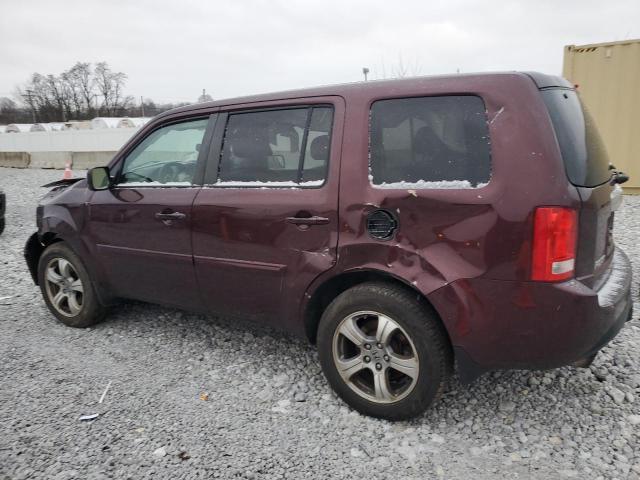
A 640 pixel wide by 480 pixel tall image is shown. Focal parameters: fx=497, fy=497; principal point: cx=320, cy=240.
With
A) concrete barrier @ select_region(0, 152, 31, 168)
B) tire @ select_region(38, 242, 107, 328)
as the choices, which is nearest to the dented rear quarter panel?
tire @ select_region(38, 242, 107, 328)

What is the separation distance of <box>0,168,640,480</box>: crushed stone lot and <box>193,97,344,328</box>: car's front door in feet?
1.71

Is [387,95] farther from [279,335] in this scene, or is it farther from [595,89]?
[595,89]

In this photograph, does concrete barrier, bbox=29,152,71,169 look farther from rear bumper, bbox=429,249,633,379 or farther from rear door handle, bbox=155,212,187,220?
rear bumper, bbox=429,249,633,379

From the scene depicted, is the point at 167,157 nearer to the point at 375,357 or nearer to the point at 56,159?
the point at 375,357

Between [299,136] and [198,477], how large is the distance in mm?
1851

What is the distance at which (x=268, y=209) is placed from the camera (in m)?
2.87

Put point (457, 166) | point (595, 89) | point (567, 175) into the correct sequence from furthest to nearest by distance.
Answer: point (595, 89), point (457, 166), point (567, 175)

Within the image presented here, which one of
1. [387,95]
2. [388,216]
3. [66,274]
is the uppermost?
[387,95]

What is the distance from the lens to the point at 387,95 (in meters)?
2.60

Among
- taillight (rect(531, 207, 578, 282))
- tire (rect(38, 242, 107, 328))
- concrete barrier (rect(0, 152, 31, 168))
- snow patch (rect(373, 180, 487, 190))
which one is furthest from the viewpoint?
concrete barrier (rect(0, 152, 31, 168))

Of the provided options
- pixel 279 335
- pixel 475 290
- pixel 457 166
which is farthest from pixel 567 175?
pixel 279 335

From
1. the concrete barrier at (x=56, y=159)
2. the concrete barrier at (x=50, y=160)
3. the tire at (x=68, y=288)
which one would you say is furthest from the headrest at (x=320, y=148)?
the concrete barrier at (x=50, y=160)

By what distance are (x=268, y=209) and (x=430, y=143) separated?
3.24 ft

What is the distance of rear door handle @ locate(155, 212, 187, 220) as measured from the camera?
10.7 feet
